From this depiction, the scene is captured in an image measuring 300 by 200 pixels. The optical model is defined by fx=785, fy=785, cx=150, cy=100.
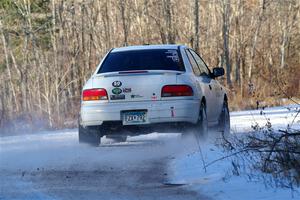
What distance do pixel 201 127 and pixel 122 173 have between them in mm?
2783

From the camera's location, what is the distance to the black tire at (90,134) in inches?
457

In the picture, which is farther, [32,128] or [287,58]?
[287,58]

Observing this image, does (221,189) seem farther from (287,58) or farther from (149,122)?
(287,58)

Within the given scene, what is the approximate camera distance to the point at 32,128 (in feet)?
62.8

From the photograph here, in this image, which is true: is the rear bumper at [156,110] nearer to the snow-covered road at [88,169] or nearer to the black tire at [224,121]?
the snow-covered road at [88,169]

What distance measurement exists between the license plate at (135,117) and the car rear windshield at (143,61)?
81 centimetres

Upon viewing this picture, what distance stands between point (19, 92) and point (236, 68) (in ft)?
31.0

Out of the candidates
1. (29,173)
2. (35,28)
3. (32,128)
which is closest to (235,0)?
(35,28)

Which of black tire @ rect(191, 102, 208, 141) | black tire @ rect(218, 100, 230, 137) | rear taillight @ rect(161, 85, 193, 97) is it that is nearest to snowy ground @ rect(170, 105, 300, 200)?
black tire @ rect(191, 102, 208, 141)

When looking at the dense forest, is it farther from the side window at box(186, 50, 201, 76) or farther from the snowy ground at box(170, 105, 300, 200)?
the snowy ground at box(170, 105, 300, 200)

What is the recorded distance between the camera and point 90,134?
11.8 metres

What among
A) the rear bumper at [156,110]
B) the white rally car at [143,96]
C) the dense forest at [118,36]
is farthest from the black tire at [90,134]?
the dense forest at [118,36]

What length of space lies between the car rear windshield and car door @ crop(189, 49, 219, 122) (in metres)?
0.52

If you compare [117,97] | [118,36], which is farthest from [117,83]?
[118,36]
